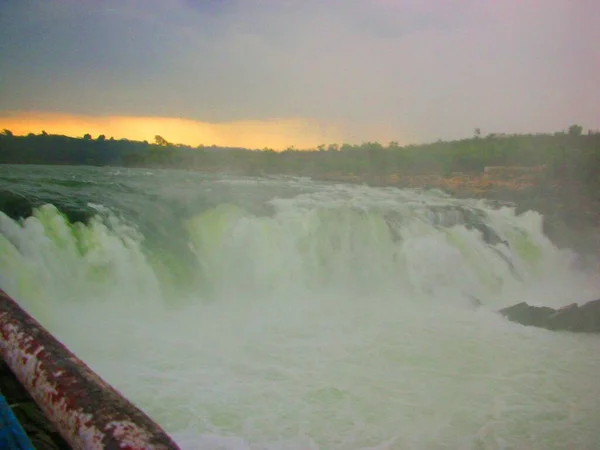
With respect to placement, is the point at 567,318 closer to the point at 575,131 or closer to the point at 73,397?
the point at 73,397

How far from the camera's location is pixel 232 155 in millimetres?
17719

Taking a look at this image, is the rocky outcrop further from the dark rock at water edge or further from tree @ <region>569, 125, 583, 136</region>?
tree @ <region>569, 125, 583, 136</region>

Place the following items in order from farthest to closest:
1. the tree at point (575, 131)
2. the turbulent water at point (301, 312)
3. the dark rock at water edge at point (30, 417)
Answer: the tree at point (575, 131)
the turbulent water at point (301, 312)
the dark rock at water edge at point (30, 417)

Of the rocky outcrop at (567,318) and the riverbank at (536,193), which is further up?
the riverbank at (536,193)

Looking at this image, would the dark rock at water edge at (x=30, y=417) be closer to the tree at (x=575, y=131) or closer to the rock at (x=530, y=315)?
the rock at (x=530, y=315)

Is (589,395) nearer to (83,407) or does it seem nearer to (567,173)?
(83,407)

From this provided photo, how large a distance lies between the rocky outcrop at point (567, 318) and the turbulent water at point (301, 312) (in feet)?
0.82

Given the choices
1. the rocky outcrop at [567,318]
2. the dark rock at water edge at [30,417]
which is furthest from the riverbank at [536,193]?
the dark rock at water edge at [30,417]

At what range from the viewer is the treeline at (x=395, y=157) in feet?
49.5

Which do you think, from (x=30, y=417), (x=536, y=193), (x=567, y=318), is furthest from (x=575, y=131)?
(x=30, y=417)

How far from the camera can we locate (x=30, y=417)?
168cm

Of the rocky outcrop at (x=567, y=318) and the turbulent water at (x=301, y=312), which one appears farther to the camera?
the rocky outcrop at (x=567, y=318)

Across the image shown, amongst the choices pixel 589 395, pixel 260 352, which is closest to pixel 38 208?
pixel 260 352

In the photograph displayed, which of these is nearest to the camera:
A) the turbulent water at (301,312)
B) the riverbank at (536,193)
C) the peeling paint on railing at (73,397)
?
the peeling paint on railing at (73,397)
